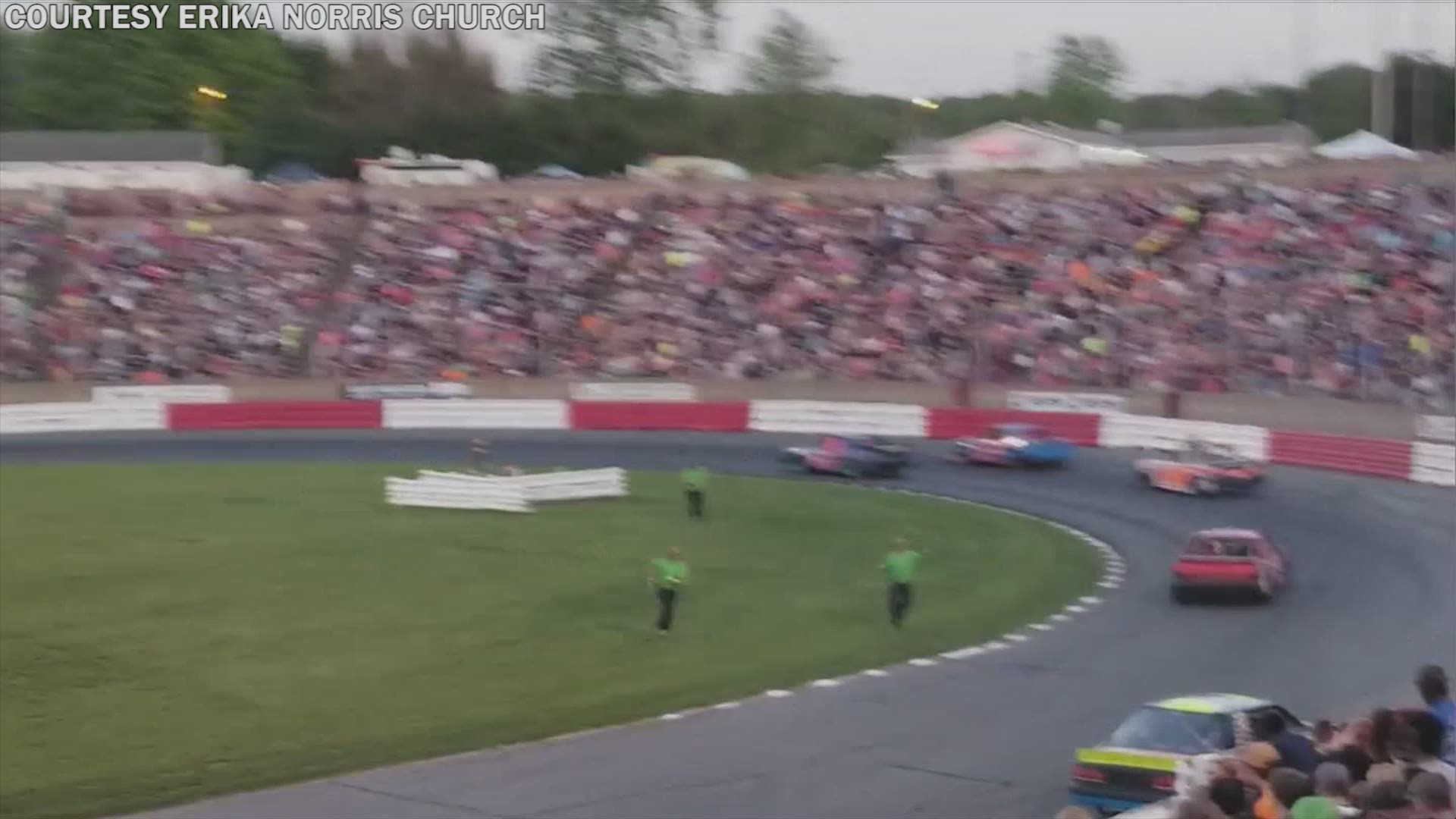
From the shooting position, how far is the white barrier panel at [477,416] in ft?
153

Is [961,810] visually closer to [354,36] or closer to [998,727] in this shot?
[998,727]

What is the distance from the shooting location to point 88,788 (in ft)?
49.1

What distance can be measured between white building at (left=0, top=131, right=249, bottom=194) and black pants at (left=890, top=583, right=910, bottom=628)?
4858 centimetres

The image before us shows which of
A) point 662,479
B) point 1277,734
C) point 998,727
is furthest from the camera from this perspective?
point 662,479

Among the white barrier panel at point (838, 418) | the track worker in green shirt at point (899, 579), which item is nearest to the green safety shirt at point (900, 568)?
the track worker in green shirt at point (899, 579)

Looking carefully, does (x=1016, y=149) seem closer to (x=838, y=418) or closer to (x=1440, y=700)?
(x=838, y=418)

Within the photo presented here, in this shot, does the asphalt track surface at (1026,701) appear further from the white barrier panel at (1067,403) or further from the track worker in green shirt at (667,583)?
the white barrier panel at (1067,403)

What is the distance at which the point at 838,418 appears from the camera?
44031 mm

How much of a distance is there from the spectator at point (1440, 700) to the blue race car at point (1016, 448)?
2622cm

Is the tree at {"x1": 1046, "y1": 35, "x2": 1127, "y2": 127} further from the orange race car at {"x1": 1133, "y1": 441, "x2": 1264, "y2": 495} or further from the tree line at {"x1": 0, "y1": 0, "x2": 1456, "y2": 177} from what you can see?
the orange race car at {"x1": 1133, "y1": 441, "x2": 1264, "y2": 495}

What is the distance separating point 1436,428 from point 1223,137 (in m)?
58.8

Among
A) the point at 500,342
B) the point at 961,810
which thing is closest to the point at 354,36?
the point at 500,342

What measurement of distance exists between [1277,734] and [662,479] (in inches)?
1046

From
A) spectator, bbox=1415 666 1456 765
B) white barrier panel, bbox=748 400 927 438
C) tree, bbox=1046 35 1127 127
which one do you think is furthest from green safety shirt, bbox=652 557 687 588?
tree, bbox=1046 35 1127 127
